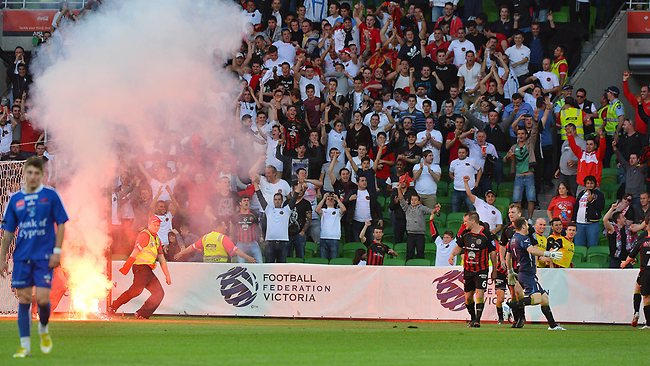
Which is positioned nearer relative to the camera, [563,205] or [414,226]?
[563,205]

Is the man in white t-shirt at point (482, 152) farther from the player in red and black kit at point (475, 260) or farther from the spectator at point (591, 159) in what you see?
the player in red and black kit at point (475, 260)

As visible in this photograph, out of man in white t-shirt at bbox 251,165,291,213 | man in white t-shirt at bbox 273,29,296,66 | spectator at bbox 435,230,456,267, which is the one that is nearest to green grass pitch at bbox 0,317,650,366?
spectator at bbox 435,230,456,267

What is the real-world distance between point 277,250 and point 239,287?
171 centimetres

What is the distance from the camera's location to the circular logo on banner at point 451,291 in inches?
915

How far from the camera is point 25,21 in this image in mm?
32438

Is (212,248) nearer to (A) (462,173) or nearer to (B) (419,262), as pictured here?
(B) (419,262)

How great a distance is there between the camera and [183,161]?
82.1 feet

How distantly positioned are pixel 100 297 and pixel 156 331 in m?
4.77

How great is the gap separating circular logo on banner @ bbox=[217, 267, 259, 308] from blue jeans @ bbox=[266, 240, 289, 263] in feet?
5.07

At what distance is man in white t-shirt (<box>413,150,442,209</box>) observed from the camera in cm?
2606

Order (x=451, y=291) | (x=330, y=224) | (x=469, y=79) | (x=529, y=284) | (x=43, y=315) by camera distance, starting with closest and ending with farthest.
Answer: (x=43, y=315) < (x=529, y=284) < (x=451, y=291) < (x=330, y=224) < (x=469, y=79)

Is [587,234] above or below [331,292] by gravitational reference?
above

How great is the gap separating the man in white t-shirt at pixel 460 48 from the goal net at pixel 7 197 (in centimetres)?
1094

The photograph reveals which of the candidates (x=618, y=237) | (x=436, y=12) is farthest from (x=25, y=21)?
(x=618, y=237)
